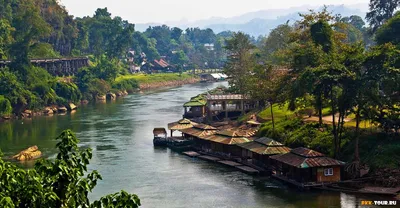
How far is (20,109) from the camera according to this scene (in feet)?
292

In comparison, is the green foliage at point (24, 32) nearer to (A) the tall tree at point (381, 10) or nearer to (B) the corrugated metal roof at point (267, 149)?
(A) the tall tree at point (381, 10)

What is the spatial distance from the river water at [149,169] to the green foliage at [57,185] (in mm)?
23575

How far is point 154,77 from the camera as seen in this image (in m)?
151

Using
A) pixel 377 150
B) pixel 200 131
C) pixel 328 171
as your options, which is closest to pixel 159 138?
pixel 200 131

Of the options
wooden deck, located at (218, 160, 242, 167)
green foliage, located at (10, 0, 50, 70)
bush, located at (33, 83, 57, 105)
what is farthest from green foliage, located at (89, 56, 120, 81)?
wooden deck, located at (218, 160, 242, 167)

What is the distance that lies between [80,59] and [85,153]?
121 m

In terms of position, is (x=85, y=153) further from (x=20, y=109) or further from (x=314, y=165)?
(x=20, y=109)

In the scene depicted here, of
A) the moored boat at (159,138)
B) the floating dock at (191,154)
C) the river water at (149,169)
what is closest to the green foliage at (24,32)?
the river water at (149,169)

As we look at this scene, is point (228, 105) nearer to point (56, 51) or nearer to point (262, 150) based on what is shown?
point (262, 150)

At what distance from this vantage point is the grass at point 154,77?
141875 millimetres

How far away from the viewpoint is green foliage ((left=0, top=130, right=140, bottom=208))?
1359cm

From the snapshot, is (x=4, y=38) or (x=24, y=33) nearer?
(x=4, y=38)

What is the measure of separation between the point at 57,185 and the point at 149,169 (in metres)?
34.8

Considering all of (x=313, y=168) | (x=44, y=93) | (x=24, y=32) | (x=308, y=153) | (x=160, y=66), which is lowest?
(x=313, y=168)
